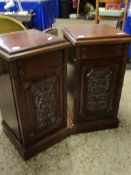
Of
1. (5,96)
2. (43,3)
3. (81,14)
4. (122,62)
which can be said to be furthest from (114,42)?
(81,14)

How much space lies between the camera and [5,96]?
48.3 inches

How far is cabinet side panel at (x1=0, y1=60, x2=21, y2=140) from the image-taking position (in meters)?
1.07

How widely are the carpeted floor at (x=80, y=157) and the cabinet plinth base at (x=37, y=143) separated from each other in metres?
0.03

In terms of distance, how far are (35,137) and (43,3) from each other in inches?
74.5

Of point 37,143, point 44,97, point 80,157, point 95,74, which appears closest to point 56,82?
point 44,97

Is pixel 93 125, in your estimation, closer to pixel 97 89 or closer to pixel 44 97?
pixel 97 89

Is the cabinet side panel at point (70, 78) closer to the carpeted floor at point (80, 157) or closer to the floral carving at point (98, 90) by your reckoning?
the floral carving at point (98, 90)

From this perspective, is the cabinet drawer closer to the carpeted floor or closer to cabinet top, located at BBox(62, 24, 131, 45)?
cabinet top, located at BBox(62, 24, 131, 45)

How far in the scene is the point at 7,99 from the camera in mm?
1215

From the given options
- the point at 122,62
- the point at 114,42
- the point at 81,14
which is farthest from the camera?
the point at 81,14


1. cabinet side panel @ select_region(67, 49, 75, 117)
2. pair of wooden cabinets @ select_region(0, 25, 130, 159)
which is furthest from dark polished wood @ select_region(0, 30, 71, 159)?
cabinet side panel @ select_region(67, 49, 75, 117)

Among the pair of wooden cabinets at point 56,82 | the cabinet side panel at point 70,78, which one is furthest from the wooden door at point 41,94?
the cabinet side panel at point 70,78

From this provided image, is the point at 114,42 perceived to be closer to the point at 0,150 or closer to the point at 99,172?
the point at 99,172

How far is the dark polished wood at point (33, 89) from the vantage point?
39.6 inches
